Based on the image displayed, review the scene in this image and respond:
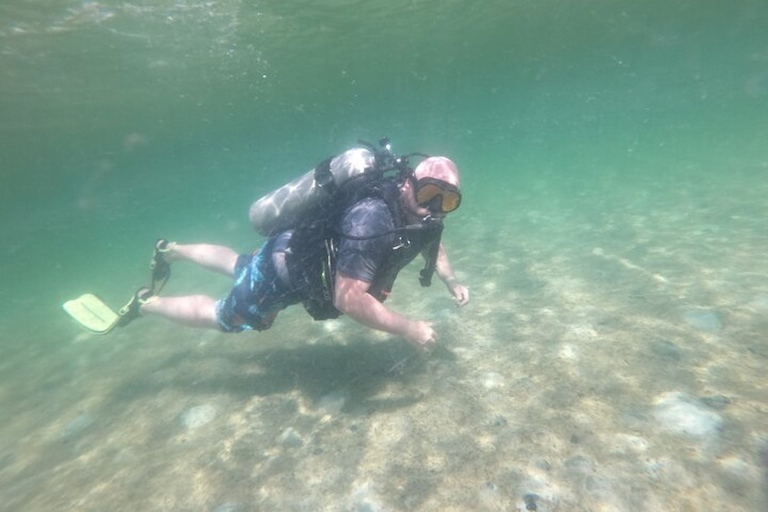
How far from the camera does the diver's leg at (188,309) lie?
5918mm

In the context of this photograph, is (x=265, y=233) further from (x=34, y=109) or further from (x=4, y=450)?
(x=34, y=109)

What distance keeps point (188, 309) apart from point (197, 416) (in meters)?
1.71

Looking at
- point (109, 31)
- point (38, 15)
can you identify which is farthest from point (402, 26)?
point (38, 15)

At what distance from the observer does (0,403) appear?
725 centimetres

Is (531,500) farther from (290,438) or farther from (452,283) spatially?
(452,283)

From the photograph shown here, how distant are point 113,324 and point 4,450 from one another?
2.05 metres

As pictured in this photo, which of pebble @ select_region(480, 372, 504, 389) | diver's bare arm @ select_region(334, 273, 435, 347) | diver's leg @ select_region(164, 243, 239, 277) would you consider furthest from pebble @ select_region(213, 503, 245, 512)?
diver's leg @ select_region(164, 243, 239, 277)

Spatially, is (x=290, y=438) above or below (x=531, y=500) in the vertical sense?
below

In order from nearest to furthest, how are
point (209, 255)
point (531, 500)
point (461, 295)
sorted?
point (531, 500) → point (461, 295) → point (209, 255)

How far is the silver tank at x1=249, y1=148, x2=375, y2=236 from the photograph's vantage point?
4.70 metres

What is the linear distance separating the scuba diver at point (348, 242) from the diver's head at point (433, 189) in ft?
0.03

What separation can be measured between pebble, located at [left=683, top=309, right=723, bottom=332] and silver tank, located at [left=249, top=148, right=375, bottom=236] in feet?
14.4

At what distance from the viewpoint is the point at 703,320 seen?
5.05 meters

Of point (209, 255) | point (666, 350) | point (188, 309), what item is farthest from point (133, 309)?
point (666, 350)
